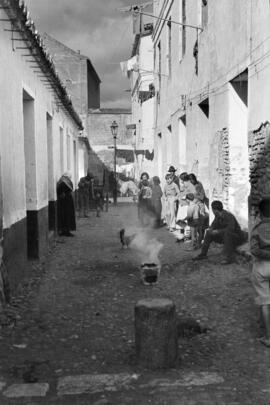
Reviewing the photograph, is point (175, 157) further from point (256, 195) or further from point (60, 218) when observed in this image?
point (256, 195)

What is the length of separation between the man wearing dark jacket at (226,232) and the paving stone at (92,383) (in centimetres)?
442

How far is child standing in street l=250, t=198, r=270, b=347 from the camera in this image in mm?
4531

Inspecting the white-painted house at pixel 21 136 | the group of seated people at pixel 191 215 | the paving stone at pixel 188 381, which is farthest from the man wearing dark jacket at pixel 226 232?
the paving stone at pixel 188 381

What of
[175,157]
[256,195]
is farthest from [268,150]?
[175,157]

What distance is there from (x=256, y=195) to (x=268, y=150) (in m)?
0.85

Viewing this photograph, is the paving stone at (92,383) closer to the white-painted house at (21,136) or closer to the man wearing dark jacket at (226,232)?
the white-painted house at (21,136)

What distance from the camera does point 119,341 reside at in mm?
4688

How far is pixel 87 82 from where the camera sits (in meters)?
35.9

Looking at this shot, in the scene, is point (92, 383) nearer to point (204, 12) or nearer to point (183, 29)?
point (204, 12)

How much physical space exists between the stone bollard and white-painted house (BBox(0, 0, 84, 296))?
7.44 feet

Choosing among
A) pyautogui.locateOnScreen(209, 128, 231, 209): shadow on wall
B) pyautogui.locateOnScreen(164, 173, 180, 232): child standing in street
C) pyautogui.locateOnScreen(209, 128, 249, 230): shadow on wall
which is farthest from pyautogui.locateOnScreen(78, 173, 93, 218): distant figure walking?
pyautogui.locateOnScreen(209, 128, 249, 230): shadow on wall

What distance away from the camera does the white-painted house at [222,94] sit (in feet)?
23.6

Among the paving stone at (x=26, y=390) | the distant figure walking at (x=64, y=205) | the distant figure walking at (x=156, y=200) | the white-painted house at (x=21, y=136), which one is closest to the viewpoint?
the paving stone at (x=26, y=390)

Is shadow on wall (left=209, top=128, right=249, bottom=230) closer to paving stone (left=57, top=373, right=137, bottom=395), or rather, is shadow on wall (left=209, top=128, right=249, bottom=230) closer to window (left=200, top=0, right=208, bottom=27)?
window (left=200, top=0, right=208, bottom=27)
